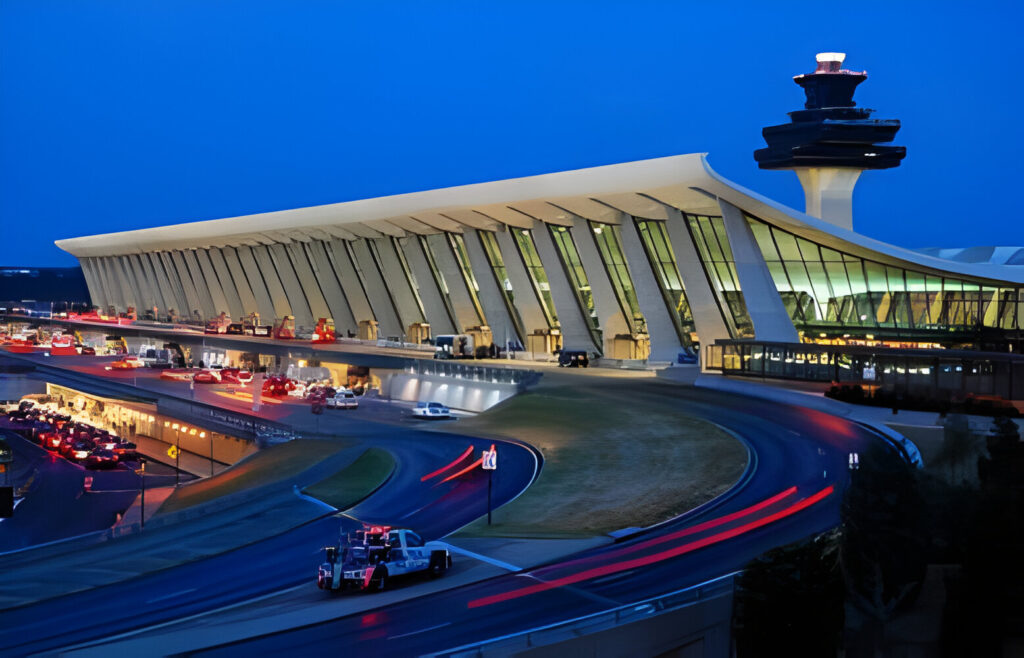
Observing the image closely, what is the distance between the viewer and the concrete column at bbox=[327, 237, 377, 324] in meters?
99.3

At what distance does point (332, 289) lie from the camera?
343 ft

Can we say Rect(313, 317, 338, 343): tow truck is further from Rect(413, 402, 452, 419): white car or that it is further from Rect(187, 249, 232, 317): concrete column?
Rect(413, 402, 452, 419): white car

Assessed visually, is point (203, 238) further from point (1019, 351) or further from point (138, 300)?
point (1019, 351)

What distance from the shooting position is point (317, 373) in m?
75.1

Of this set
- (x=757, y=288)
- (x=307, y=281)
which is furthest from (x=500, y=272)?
(x=307, y=281)

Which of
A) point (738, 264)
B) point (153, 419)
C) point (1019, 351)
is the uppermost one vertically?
point (738, 264)

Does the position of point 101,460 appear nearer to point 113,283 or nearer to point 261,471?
point 261,471

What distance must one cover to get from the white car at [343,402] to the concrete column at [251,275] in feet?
196

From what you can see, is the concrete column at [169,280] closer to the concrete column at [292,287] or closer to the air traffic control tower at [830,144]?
the concrete column at [292,287]

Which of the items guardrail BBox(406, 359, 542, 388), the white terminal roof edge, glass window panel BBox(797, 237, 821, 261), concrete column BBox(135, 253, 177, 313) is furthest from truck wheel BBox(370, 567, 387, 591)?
concrete column BBox(135, 253, 177, 313)

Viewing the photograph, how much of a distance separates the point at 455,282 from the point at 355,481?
4935 centimetres

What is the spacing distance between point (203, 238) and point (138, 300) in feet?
156

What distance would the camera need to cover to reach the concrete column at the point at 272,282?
114 meters

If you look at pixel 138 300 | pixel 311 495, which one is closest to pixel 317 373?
pixel 311 495
